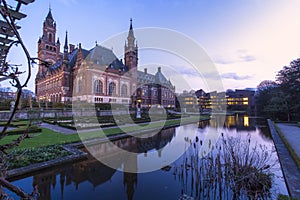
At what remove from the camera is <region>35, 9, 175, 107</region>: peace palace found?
34094mm

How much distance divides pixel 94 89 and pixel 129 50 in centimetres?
1729

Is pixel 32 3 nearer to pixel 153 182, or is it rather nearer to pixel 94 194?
pixel 94 194

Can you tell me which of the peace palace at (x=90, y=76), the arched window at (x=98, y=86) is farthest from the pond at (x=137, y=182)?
the arched window at (x=98, y=86)

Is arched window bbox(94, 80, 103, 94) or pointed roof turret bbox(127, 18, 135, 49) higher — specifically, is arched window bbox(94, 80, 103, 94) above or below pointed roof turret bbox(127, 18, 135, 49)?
below

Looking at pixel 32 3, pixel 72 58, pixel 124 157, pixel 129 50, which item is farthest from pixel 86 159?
pixel 129 50

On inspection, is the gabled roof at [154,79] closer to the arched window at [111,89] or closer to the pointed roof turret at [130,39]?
the pointed roof turret at [130,39]

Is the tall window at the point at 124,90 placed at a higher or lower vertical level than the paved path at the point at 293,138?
higher

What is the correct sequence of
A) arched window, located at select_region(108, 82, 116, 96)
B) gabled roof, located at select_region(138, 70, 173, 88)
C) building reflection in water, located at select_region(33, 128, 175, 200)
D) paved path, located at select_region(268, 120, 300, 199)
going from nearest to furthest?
paved path, located at select_region(268, 120, 300, 199) < building reflection in water, located at select_region(33, 128, 175, 200) < arched window, located at select_region(108, 82, 116, 96) < gabled roof, located at select_region(138, 70, 173, 88)

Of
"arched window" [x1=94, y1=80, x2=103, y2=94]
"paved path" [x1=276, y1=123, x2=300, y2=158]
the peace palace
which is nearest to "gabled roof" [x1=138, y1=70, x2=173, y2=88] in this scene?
the peace palace

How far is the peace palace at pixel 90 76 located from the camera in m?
34.1

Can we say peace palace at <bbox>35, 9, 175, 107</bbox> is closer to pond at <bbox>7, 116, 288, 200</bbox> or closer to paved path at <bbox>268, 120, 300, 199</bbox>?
pond at <bbox>7, 116, 288, 200</bbox>

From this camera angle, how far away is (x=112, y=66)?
39406 millimetres

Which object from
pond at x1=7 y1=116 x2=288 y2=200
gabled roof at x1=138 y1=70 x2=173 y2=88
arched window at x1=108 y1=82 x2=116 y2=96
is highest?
gabled roof at x1=138 y1=70 x2=173 y2=88

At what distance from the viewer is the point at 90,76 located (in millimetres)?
33188
